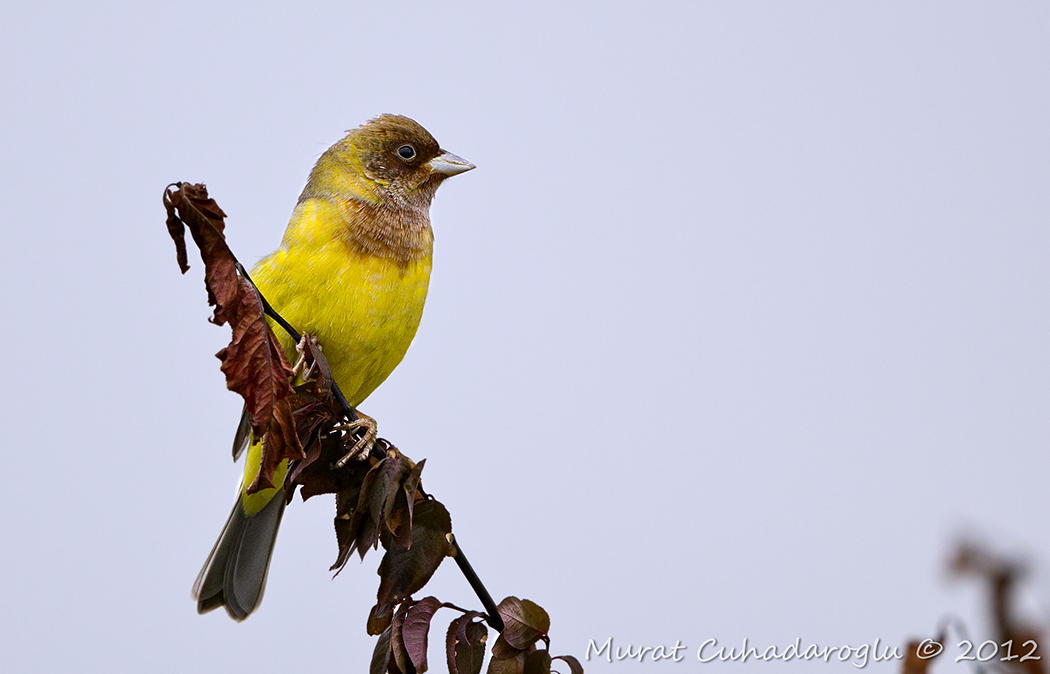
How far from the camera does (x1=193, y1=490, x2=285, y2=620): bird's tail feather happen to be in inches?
150

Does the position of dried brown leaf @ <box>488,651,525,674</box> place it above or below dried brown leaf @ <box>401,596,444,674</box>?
below

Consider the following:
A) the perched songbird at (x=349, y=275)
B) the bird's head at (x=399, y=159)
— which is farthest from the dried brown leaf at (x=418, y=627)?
the bird's head at (x=399, y=159)

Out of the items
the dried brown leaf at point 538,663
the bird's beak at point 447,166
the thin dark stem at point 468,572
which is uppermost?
the bird's beak at point 447,166

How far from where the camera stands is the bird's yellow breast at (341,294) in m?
3.37

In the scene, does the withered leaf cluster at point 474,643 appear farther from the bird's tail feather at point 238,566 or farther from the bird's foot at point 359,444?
the bird's tail feather at point 238,566

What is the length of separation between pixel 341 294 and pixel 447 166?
37.4 inches

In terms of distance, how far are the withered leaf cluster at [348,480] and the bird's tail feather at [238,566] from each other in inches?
67.4

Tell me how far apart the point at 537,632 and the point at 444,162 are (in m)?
2.46

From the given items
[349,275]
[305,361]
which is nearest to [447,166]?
[349,275]

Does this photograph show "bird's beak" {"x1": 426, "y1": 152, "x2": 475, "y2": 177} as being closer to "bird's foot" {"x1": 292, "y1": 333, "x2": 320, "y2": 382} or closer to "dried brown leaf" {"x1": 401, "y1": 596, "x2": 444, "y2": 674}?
"bird's foot" {"x1": 292, "y1": 333, "x2": 320, "y2": 382}

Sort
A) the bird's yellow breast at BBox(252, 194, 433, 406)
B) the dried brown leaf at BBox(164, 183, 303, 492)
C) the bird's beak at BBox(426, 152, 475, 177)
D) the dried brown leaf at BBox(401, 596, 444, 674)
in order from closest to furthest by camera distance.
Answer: the dried brown leaf at BBox(164, 183, 303, 492)
the dried brown leaf at BBox(401, 596, 444, 674)
the bird's yellow breast at BBox(252, 194, 433, 406)
the bird's beak at BBox(426, 152, 475, 177)

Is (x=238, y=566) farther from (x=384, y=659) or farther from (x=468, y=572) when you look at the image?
(x=468, y=572)

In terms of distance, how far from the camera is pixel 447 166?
13.5 feet

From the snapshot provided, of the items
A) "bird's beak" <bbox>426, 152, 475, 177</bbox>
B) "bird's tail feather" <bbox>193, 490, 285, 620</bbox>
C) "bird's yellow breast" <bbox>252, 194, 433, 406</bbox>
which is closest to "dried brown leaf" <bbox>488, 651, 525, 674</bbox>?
"bird's yellow breast" <bbox>252, 194, 433, 406</bbox>
